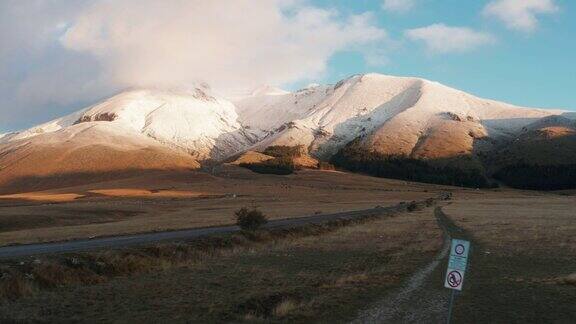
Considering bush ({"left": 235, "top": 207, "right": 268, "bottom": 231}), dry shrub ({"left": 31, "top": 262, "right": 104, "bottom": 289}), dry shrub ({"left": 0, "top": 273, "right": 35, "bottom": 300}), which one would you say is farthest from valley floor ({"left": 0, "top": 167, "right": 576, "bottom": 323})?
bush ({"left": 235, "top": 207, "right": 268, "bottom": 231})

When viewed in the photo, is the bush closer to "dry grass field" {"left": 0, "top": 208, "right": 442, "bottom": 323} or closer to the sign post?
"dry grass field" {"left": 0, "top": 208, "right": 442, "bottom": 323}

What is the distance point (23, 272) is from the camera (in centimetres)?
2486

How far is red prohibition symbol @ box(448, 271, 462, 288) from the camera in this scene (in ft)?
52.7

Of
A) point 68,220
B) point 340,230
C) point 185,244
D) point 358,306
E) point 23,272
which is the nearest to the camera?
point 358,306

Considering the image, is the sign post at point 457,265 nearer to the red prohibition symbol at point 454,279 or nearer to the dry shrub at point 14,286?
the red prohibition symbol at point 454,279

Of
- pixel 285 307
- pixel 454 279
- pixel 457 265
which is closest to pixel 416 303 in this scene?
pixel 285 307

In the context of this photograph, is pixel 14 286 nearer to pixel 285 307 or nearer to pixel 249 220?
pixel 285 307

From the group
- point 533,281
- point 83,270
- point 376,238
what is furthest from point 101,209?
point 533,281

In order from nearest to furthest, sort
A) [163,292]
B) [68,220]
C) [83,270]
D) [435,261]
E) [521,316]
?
[521,316]
[163,292]
[83,270]
[435,261]
[68,220]

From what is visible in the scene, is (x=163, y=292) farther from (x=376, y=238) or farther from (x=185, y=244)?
(x=376, y=238)

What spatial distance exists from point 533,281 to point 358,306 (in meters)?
9.84

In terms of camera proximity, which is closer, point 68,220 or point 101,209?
point 68,220

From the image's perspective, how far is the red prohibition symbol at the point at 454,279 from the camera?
16.1 m

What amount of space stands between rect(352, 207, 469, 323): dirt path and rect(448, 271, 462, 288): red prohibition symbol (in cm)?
292
